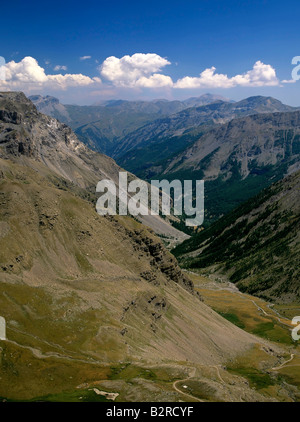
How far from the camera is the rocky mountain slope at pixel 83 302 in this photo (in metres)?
87.0

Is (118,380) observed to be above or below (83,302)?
below

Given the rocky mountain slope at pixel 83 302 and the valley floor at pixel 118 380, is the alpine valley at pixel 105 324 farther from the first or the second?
the rocky mountain slope at pixel 83 302

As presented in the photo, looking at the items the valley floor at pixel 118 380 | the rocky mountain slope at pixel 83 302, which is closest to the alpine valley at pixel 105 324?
the valley floor at pixel 118 380

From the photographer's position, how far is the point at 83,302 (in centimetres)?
11319

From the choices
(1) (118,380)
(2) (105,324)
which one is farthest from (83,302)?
(1) (118,380)

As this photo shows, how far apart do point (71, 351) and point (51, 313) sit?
14.3 meters

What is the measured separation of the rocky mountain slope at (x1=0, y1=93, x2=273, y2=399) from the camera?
8700 cm

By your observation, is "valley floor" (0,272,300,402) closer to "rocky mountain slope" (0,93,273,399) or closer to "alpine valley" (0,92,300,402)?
"alpine valley" (0,92,300,402)

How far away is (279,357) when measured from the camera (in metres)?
152

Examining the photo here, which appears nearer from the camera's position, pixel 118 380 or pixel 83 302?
pixel 118 380

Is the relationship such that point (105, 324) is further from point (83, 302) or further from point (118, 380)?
point (118, 380)

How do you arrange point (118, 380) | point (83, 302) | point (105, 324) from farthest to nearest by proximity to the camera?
point (83, 302) → point (105, 324) → point (118, 380)
